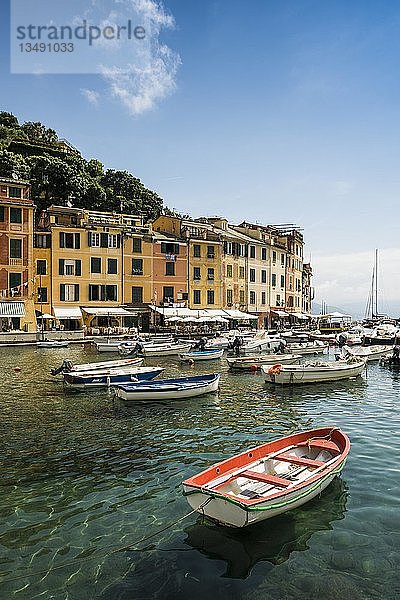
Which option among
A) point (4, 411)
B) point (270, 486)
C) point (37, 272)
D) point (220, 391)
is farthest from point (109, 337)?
point (270, 486)

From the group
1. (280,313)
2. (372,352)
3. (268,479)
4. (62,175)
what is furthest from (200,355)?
(62,175)

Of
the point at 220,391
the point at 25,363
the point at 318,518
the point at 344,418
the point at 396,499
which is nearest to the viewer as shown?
the point at 318,518

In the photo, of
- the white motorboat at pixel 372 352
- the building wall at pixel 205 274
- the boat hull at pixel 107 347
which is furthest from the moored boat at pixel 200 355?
the building wall at pixel 205 274

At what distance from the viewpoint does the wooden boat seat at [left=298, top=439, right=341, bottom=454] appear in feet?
42.5

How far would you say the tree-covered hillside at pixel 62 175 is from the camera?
68938 mm

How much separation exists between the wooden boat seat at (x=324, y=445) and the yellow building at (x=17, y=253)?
139 feet

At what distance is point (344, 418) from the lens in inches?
792

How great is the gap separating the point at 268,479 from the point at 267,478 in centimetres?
4

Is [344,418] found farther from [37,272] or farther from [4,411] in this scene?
[37,272]

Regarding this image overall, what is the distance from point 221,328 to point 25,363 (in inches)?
1177

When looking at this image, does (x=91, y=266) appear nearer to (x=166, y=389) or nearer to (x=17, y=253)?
(x=17, y=253)

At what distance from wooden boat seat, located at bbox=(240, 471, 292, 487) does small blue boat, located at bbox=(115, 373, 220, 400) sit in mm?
11735

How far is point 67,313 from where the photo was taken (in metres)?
53.7

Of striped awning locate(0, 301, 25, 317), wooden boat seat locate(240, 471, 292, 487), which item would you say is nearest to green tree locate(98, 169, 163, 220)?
striped awning locate(0, 301, 25, 317)
